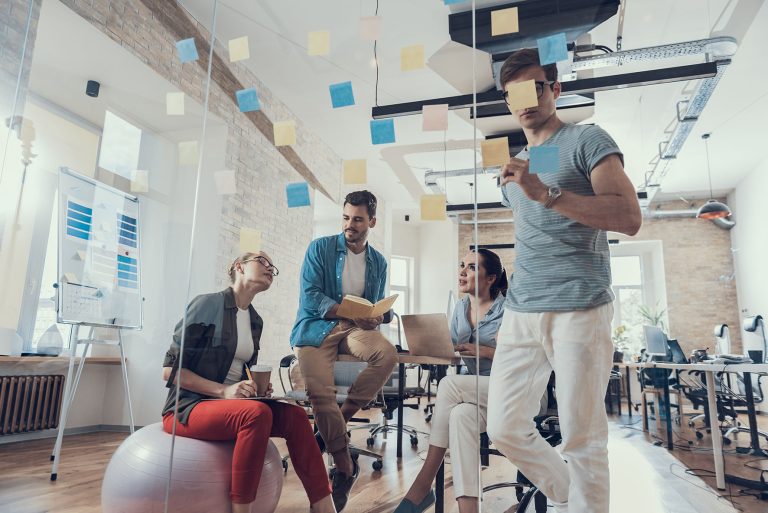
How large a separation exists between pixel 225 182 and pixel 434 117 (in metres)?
0.95

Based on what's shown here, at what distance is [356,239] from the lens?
1.94 meters

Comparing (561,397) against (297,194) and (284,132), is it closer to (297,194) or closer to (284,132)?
(297,194)

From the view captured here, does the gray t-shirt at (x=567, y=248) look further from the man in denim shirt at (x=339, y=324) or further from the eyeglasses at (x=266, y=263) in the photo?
the eyeglasses at (x=266, y=263)

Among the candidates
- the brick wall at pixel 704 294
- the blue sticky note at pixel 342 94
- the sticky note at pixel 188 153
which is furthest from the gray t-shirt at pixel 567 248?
the brick wall at pixel 704 294

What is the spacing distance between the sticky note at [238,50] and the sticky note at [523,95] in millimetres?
1167

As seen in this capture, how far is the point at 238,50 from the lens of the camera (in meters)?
2.08

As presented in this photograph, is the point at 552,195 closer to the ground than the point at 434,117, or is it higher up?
closer to the ground

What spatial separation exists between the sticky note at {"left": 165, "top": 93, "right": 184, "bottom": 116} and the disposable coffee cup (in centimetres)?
118

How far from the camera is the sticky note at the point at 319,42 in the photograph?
2.04m

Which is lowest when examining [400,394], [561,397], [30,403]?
[30,403]

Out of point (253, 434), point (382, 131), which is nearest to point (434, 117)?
point (382, 131)

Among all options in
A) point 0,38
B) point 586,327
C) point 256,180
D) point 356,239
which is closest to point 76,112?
point 0,38

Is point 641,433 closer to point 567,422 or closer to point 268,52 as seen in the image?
point 567,422

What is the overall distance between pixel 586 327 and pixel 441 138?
971 millimetres
